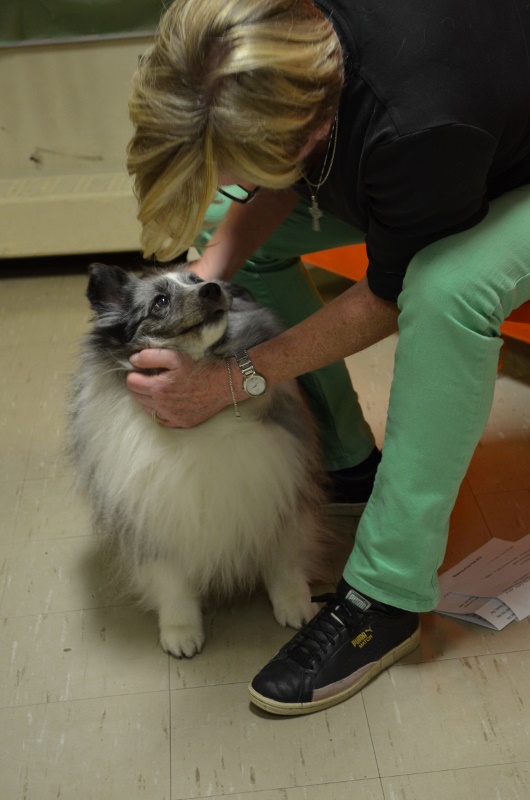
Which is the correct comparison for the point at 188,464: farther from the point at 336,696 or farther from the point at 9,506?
the point at 9,506

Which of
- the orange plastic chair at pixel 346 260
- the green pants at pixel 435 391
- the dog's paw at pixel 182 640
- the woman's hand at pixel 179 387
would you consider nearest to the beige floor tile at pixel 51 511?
the dog's paw at pixel 182 640

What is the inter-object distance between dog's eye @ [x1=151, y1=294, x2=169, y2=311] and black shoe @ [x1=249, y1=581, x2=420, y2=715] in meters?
0.61

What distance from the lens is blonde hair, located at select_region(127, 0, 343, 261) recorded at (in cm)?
102

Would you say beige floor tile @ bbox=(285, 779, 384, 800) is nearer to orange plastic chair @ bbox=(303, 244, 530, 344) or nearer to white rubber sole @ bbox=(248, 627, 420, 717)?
white rubber sole @ bbox=(248, 627, 420, 717)

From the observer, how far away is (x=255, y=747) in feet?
4.42

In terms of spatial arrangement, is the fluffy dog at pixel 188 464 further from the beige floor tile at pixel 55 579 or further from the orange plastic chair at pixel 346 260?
the orange plastic chair at pixel 346 260

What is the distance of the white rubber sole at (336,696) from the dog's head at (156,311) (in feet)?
2.02

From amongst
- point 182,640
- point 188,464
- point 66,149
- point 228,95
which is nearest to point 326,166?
point 228,95

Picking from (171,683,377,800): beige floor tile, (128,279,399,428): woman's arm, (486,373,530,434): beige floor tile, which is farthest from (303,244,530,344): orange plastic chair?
(171,683,377,800): beige floor tile

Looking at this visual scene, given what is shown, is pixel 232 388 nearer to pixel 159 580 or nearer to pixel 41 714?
pixel 159 580

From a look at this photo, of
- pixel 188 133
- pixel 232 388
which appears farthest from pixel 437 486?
pixel 188 133

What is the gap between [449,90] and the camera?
1.09 m

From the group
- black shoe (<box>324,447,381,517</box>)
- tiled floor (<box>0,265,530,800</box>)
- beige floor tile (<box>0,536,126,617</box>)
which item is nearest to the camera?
tiled floor (<box>0,265,530,800</box>)

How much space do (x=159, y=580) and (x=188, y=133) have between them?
0.87m
